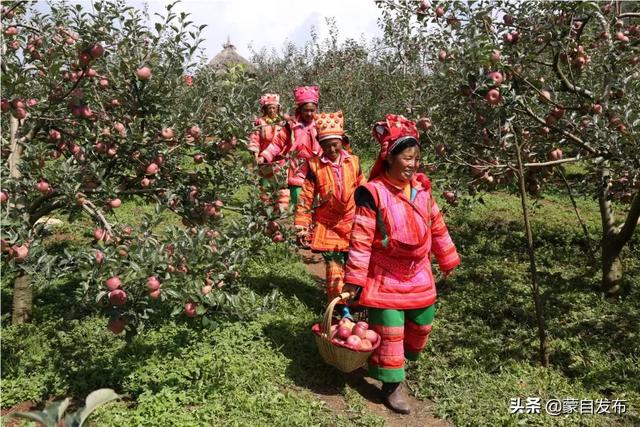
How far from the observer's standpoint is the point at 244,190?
33.2 feet

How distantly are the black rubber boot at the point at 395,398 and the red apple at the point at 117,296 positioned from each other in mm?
1891

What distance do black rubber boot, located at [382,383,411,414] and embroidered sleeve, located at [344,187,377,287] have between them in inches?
31.3

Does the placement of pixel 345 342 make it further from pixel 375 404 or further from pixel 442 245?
pixel 442 245

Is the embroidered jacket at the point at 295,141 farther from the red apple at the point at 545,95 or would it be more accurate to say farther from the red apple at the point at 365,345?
the red apple at the point at 365,345

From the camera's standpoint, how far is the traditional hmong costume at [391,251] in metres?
3.50

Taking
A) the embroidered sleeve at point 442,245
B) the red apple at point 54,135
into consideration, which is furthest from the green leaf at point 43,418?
the red apple at point 54,135

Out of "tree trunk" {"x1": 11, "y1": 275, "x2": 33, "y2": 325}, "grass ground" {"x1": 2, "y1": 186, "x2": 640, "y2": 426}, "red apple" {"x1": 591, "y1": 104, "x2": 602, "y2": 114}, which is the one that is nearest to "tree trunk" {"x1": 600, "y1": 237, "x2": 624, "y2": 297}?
"grass ground" {"x1": 2, "y1": 186, "x2": 640, "y2": 426}

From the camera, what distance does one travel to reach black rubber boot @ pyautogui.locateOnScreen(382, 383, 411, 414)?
12.0 feet

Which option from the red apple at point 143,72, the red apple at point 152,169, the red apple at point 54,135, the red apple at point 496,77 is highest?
the red apple at point 143,72

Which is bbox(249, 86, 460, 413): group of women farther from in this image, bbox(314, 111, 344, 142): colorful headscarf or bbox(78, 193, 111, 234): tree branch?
bbox(78, 193, 111, 234): tree branch

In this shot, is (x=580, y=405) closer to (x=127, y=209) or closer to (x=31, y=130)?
(x=31, y=130)

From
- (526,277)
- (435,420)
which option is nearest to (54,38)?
(435,420)

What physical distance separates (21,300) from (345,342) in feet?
9.50

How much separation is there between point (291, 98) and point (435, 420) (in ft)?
36.7
